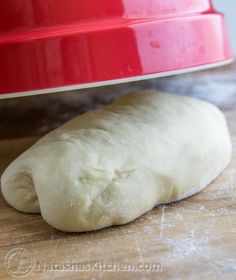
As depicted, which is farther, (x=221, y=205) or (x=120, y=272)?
(x=221, y=205)

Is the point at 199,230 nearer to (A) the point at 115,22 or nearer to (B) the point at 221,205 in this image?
(B) the point at 221,205

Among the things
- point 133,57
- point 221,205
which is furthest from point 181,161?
point 133,57

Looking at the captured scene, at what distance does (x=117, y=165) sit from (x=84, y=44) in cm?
19

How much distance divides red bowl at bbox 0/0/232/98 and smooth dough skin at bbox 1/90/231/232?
0.12 metres

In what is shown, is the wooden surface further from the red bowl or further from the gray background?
the gray background

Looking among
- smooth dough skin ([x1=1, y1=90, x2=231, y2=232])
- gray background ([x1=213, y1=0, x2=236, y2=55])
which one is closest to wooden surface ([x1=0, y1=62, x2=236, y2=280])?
smooth dough skin ([x1=1, y1=90, x2=231, y2=232])

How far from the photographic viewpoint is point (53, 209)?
731 millimetres

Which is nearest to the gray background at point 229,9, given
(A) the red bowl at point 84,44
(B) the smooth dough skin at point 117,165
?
(B) the smooth dough skin at point 117,165

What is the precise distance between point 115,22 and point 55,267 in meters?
0.37

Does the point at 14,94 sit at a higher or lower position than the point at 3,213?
higher

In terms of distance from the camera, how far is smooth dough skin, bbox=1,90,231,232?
736 mm

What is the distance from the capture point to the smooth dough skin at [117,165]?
74 centimetres

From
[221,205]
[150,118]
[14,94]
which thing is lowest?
[221,205]

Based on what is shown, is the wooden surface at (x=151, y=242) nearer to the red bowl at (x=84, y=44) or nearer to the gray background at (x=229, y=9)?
the red bowl at (x=84, y=44)
